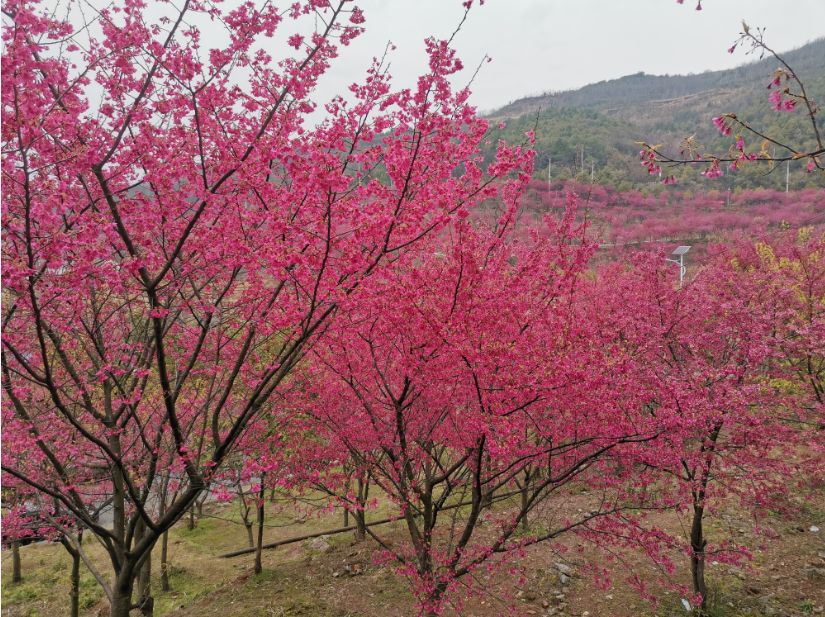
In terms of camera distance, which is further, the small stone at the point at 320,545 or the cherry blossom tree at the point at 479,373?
the small stone at the point at 320,545

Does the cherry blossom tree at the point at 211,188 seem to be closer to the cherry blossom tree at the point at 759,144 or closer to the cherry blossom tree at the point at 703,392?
the cherry blossom tree at the point at 759,144

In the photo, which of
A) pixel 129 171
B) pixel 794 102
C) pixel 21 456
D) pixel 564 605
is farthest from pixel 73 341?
pixel 564 605

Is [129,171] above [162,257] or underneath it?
above

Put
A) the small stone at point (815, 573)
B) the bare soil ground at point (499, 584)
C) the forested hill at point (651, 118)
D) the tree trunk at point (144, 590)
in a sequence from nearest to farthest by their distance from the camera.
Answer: the tree trunk at point (144, 590), the bare soil ground at point (499, 584), the small stone at point (815, 573), the forested hill at point (651, 118)

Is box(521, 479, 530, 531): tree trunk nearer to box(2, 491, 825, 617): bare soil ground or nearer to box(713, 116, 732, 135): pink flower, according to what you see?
box(2, 491, 825, 617): bare soil ground

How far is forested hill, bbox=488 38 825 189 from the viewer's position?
150 feet

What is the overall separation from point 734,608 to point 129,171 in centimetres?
958

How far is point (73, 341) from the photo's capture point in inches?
229

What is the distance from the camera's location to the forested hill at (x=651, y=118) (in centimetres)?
4575

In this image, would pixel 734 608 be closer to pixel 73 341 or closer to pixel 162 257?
pixel 162 257

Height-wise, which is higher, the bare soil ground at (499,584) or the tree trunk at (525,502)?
the tree trunk at (525,502)


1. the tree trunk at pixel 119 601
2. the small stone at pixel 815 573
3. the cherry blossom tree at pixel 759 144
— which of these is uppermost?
the cherry blossom tree at pixel 759 144

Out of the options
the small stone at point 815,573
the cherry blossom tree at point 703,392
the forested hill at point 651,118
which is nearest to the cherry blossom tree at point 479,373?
the cherry blossom tree at point 703,392

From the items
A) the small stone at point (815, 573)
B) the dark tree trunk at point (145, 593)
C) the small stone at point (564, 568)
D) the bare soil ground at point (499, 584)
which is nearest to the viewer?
the dark tree trunk at point (145, 593)
